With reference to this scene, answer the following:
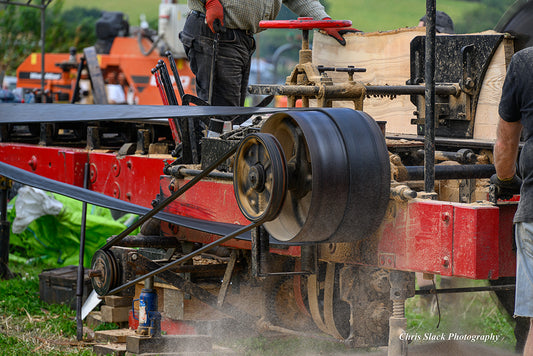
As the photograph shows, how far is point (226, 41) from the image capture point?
468 centimetres

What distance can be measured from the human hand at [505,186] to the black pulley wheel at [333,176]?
1.35ft

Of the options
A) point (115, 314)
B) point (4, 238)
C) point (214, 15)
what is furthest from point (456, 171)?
point (4, 238)

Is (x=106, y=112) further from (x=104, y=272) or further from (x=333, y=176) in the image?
(x=333, y=176)

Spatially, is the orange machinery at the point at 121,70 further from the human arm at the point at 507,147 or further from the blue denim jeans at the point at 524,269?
the blue denim jeans at the point at 524,269

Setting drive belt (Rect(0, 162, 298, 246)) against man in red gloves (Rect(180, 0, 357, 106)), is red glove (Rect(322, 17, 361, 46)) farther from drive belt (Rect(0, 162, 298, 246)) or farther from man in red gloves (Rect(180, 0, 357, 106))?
drive belt (Rect(0, 162, 298, 246))

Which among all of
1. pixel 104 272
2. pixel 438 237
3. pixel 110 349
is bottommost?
pixel 110 349

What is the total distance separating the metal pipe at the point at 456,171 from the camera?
3.34 m

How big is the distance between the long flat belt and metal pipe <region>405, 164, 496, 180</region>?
62cm

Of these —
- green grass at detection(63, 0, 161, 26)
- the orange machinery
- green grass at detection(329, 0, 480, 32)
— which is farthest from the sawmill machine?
green grass at detection(63, 0, 161, 26)

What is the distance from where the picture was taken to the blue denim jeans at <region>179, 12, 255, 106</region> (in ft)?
15.5

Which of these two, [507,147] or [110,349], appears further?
[110,349]

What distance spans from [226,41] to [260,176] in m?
1.85

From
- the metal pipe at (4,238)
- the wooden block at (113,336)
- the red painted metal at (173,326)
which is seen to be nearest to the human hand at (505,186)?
the red painted metal at (173,326)

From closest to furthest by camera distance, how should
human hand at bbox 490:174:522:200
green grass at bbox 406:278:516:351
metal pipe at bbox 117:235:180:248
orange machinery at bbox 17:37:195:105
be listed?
human hand at bbox 490:174:522:200, metal pipe at bbox 117:235:180:248, green grass at bbox 406:278:516:351, orange machinery at bbox 17:37:195:105
